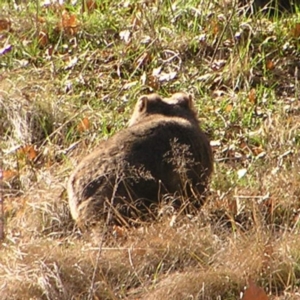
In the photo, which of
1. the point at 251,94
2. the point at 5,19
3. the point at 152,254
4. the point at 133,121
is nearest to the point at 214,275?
the point at 152,254

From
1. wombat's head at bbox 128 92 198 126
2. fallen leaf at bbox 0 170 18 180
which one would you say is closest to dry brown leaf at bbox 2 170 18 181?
fallen leaf at bbox 0 170 18 180

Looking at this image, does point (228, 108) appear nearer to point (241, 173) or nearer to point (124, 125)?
point (124, 125)

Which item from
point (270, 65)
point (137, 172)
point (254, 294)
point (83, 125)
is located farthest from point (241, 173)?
point (254, 294)

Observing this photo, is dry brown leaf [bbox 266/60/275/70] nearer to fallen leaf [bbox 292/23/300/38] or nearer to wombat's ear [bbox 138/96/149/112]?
fallen leaf [bbox 292/23/300/38]

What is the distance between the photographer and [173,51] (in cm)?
1022

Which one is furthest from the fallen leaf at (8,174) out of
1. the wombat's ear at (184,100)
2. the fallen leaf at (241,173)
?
the fallen leaf at (241,173)

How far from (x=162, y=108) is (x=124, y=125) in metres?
1.03

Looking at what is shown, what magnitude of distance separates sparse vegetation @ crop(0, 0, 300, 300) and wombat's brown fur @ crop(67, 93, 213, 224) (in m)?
0.18

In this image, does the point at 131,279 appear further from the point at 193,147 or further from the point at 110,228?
the point at 193,147

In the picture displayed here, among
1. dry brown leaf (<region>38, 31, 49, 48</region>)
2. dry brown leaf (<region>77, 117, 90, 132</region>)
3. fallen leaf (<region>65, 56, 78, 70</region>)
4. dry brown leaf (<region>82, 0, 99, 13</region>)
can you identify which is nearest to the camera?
dry brown leaf (<region>77, 117, 90, 132</region>)

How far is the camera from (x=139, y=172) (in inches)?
275

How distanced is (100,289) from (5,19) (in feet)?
17.1

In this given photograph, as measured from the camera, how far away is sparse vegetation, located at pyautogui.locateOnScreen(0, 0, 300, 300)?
21.2 feet

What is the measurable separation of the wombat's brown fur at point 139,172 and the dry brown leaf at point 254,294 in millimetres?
1096
